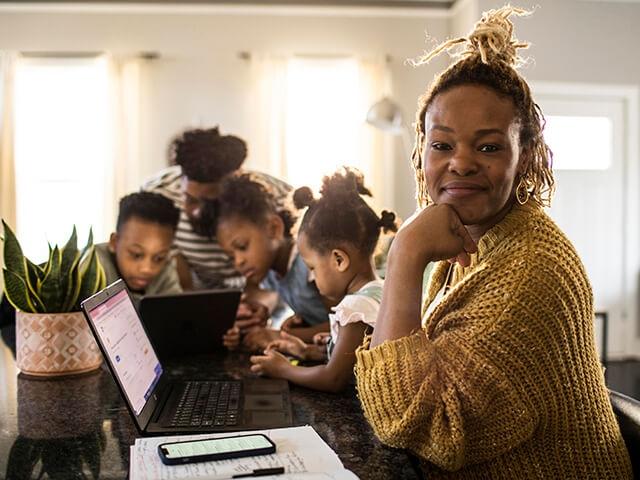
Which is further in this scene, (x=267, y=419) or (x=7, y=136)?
(x=7, y=136)

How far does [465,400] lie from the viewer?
0.89m

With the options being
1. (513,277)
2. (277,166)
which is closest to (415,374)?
(513,277)

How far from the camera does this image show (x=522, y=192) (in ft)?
3.53

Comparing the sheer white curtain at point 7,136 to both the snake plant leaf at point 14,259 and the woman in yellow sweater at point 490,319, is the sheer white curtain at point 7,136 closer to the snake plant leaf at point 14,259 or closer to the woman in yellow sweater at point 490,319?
the snake plant leaf at point 14,259

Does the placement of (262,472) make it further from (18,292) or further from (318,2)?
(318,2)

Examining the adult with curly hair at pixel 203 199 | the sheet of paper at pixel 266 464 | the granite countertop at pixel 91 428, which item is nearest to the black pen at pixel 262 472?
the sheet of paper at pixel 266 464

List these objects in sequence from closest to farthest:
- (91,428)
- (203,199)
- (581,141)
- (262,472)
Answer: (262,472)
(91,428)
(203,199)
(581,141)

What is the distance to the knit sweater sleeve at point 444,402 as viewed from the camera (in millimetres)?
884

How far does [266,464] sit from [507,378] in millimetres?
334

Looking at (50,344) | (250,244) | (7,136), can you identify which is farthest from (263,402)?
(7,136)

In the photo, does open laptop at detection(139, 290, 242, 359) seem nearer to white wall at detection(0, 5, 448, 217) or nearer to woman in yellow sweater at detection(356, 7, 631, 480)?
woman in yellow sweater at detection(356, 7, 631, 480)

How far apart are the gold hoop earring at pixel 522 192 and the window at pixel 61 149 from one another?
Answer: 491cm

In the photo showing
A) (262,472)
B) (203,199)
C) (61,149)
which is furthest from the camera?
(61,149)

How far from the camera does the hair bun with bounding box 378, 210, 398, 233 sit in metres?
1.57
